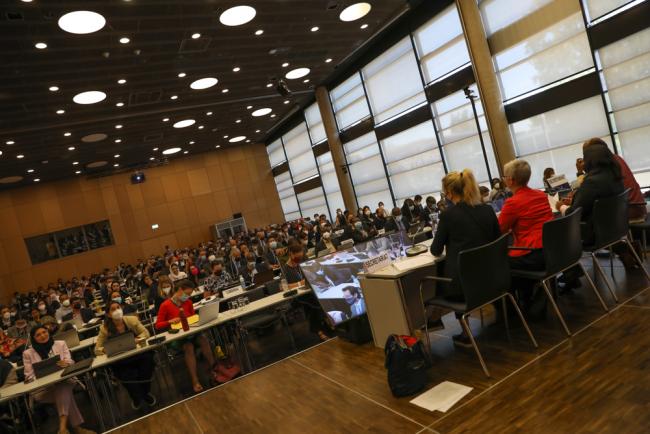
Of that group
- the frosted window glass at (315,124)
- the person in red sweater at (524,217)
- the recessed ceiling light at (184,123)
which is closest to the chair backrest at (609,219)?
the person in red sweater at (524,217)

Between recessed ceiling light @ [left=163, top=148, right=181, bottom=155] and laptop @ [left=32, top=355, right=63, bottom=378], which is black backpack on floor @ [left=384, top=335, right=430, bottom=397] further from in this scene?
recessed ceiling light @ [left=163, top=148, right=181, bottom=155]

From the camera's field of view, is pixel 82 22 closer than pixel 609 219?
No

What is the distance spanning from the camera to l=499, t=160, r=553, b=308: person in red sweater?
355cm

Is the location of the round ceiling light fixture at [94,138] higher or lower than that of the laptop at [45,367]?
higher

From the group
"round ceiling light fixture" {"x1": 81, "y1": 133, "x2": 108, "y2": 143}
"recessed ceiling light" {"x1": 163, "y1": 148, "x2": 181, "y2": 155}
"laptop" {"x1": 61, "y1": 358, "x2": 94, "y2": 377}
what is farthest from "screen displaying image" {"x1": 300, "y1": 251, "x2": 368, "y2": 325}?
"recessed ceiling light" {"x1": 163, "y1": 148, "x2": 181, "y2": 155}

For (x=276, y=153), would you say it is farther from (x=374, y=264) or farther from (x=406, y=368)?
(x=406, y=368)

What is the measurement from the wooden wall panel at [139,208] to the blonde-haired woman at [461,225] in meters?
21.0

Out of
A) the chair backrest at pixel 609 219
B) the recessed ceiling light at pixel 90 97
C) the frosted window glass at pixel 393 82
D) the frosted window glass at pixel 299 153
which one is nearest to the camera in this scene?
the chair backrest at pixel 609 219

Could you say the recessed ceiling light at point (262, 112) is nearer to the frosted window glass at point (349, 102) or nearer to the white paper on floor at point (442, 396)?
the frosted window glass at point (349, 102)

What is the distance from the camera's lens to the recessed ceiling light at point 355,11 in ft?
31.4

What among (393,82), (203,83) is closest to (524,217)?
(203,83)

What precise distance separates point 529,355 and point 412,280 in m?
1.17

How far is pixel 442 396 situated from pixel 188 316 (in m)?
3.53

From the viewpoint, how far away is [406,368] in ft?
11.0
